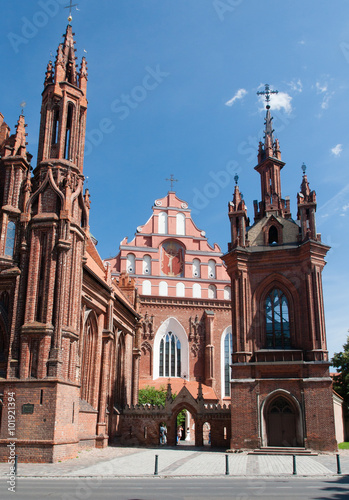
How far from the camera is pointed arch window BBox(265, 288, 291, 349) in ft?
98.6

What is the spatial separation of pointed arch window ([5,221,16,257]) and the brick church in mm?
58

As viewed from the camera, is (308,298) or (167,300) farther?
(167,300)

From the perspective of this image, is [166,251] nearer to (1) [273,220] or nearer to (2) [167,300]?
(2) [167,300]

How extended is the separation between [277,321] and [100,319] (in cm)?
1081

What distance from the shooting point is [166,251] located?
5331 cm

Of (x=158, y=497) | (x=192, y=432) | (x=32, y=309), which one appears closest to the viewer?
(x=158, y=497)

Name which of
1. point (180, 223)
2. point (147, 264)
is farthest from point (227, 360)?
point (180, 223)

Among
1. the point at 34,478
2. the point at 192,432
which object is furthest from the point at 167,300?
the point at 34,478

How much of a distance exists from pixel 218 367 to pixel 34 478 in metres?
34.4

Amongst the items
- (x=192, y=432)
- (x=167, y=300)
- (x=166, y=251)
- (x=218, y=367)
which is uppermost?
(x=166, y=251)

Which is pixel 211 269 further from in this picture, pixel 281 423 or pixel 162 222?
pixel 281 423

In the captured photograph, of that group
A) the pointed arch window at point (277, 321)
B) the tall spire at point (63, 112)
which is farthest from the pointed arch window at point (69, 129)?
the pointed arch window at point (277, 321)

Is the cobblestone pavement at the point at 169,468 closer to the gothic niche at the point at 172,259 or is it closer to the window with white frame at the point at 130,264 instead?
the window with white frame at the point at 130,264

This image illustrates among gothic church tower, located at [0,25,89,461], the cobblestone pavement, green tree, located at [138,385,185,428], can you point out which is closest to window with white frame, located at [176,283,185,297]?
green tree, located at [138,385,185,428]
